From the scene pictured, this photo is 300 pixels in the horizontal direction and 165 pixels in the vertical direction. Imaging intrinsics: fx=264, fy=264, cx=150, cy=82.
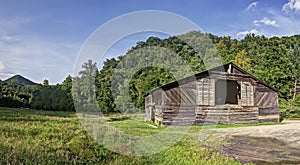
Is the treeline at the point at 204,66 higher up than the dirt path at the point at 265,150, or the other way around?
the treeline at the point at 204,66

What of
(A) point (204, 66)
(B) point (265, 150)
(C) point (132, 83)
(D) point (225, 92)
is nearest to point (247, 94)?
(D) point (225, 92)

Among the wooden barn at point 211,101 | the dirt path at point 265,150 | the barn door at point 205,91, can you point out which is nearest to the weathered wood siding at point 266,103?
the wooden barn at point 211,101

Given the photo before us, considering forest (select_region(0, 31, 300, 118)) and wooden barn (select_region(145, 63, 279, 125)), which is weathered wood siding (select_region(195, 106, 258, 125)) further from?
forest (select_region(0, 31, 300, 118))

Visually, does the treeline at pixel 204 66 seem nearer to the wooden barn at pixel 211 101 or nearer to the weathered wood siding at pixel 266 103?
the wooden barn at pixel 211 101

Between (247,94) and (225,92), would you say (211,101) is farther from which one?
(225,92)

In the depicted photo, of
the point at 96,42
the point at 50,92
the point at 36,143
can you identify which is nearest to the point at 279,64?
the point at 50,92

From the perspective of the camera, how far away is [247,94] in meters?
18.0

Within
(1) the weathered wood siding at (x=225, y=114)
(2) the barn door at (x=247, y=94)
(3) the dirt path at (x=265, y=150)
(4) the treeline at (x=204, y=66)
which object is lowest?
(3) the dirt path at (x=265, y=150)

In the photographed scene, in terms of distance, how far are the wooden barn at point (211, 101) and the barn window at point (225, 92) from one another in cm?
379

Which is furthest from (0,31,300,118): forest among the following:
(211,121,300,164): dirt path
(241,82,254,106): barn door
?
(211,121,300,164): dirt path

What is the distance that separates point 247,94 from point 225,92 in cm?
580

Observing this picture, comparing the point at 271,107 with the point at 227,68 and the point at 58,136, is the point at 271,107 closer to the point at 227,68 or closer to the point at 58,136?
the point at 227,68

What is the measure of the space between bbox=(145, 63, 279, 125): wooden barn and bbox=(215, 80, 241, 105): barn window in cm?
379

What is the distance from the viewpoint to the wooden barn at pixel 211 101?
16.4 m
